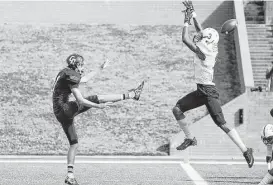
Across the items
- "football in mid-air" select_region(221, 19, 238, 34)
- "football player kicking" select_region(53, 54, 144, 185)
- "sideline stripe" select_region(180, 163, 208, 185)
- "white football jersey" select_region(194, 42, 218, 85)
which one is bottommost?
"sideline stripe" select_region(180, 163, 208, 185)

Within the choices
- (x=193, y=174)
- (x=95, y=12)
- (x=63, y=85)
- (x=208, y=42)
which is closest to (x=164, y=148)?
(x=193, y=174)

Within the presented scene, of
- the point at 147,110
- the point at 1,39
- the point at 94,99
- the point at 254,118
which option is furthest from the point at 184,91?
the point at 94,99

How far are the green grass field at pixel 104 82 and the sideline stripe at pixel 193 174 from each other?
3664mm

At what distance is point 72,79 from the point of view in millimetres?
11461

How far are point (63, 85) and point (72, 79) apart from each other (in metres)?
0.32

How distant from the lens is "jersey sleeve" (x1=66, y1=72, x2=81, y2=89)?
11469mm

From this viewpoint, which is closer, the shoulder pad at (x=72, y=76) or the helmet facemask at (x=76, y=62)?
the shoulder pad at (x=72, y=76)

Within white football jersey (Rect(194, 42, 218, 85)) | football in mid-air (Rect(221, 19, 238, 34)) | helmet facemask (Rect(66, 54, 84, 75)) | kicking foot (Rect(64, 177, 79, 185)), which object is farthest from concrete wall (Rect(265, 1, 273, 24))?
kicking foot (Rect(64, 177, 79, 185))

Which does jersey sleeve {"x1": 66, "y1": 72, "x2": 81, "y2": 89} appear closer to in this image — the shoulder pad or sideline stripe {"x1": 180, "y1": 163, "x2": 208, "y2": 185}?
the shoulder pad

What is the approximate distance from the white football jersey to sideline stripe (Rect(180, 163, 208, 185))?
164 cm

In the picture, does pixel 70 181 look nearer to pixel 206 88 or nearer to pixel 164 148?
pixel 206 88

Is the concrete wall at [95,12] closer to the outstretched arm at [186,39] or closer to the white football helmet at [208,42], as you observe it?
the white football helmet at [208,42]

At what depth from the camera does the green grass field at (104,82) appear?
19.6m

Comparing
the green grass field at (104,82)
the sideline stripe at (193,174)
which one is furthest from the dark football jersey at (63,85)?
the green grass field at (104,82)
